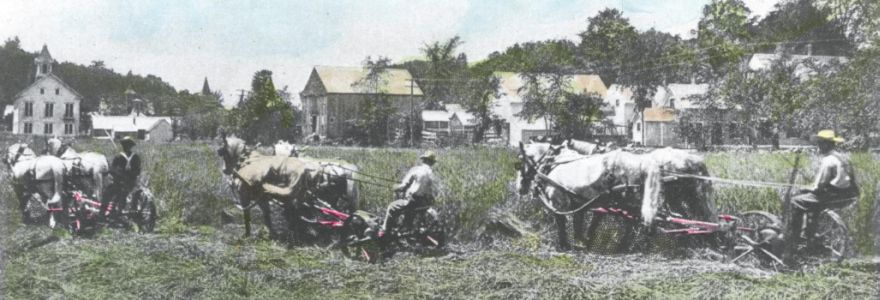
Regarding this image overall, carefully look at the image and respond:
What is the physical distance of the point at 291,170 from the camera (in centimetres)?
605

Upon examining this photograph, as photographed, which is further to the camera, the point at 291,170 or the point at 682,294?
the point at 291,170

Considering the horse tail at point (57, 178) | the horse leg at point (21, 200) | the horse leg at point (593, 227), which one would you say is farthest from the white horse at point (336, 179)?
the horse leg at point (21, 200)

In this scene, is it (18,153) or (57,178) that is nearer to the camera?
(18,153)

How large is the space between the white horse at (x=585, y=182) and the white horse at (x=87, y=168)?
12.5 feet

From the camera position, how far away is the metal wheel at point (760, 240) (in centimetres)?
507

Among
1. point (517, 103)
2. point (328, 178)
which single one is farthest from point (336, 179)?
point (517, 103)

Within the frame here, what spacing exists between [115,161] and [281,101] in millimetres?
1622

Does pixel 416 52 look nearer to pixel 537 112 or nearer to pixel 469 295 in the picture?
pixel 537 112

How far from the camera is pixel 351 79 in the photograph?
5957mm

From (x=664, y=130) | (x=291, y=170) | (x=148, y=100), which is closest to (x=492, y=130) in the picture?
(x=664, y=130)

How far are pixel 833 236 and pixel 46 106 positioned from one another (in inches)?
255

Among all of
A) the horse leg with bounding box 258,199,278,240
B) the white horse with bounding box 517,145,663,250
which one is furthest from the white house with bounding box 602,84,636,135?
the horse leg with bounding box 258,199,278,240

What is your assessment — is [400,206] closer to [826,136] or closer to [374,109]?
[374,109]

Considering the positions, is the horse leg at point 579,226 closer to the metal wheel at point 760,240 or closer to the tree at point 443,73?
the metal wheel at point 760,240
